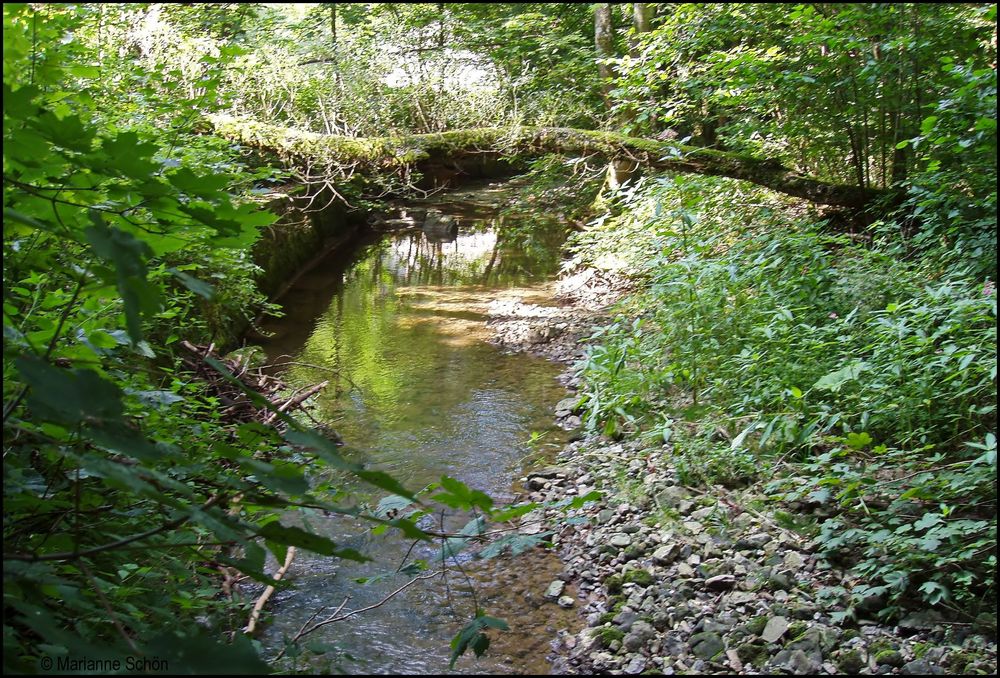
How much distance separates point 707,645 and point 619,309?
3983mm

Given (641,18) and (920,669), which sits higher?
(641,18)

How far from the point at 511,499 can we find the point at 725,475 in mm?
1339

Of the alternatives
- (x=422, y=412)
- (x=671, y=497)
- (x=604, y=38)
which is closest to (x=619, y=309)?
(x=422, y=412)

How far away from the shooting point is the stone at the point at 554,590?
11.5 ft

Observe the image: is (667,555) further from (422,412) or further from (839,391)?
(422,412)

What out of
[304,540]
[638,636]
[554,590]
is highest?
[304,540]

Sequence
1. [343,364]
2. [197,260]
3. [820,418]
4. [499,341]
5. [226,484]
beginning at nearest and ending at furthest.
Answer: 1. [226,484]
2. [820,418]
3. [197,260]
4. [343,364]
5. [499,341]

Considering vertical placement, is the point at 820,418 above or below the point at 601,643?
above

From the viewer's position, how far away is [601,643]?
3.02 m

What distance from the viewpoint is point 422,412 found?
5809mm

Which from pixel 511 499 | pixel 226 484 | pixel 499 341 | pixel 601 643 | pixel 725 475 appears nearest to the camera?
pixel 226 484

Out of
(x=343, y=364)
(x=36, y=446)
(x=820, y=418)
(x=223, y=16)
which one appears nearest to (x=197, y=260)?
(x=343, y=364)

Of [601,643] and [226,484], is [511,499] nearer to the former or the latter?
[601,643]

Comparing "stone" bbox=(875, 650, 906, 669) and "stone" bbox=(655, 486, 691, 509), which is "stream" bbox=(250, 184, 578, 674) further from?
"stone" bbox=(875, 650, 906, 669)
